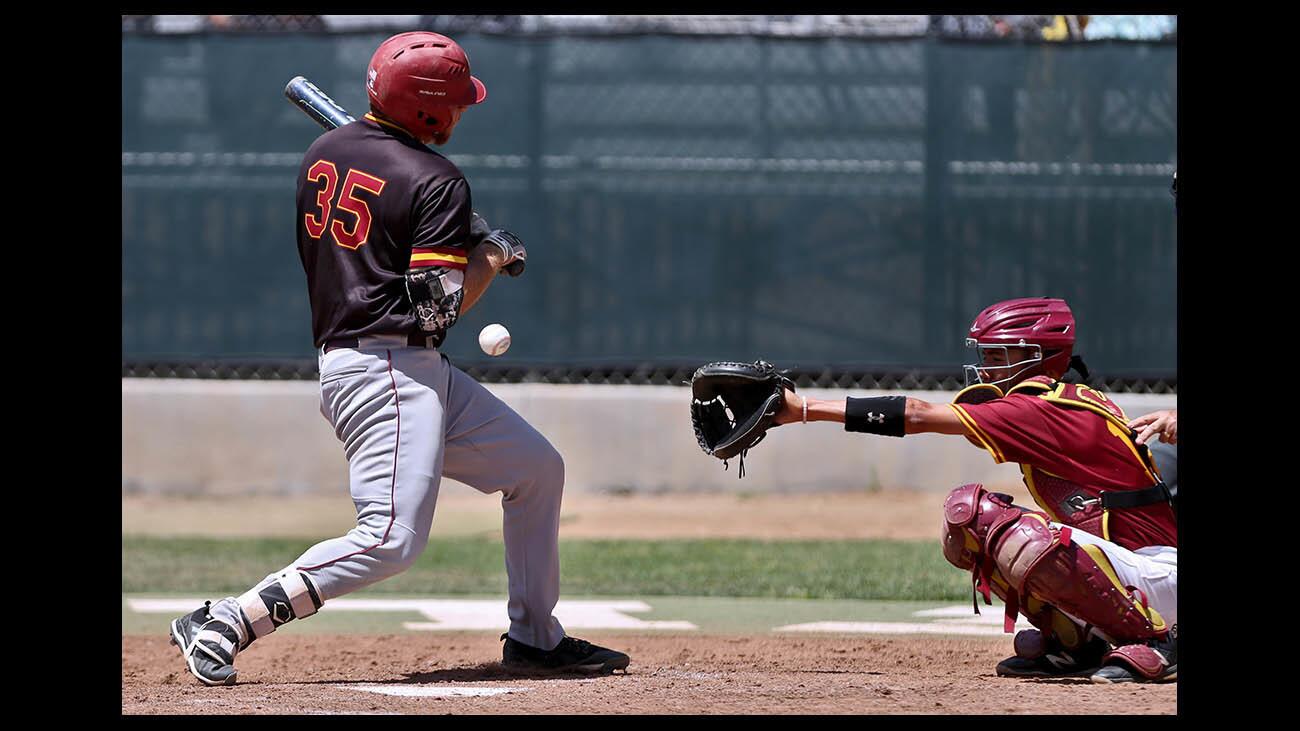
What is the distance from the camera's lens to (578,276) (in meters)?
10.8

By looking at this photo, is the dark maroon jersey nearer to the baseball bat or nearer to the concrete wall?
the baseball bat

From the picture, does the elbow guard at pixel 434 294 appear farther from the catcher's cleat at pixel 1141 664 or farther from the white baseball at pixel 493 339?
the catcher's cleat at pixel 1141 664

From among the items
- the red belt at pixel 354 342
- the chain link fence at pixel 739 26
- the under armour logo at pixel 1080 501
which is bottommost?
the under armour logo at pixel 1080 501

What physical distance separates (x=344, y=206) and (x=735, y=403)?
1.30 m

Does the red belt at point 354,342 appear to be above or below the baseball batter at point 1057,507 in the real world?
above

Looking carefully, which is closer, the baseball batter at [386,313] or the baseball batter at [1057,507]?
the baseball batter at [386,313]

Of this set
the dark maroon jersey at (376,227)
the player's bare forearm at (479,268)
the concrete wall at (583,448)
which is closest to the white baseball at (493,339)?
the player's bare forearm at (479,268)

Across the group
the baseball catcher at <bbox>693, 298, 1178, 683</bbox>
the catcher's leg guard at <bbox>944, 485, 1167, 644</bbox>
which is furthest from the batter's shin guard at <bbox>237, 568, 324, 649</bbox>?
the catcher's leg guard at <bbox>944, 485, 1167, 644</bbox>

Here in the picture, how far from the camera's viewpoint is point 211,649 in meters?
4.54

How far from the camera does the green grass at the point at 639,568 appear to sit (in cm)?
780

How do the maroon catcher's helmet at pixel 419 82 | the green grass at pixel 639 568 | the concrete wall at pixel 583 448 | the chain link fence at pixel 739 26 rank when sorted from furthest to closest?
the chain link fence at pixel 739 26 → the concrete wall at pixel 583 448 → the green grass at pixel 639 568 → the maroon catcher's helmet at pixel 419 82

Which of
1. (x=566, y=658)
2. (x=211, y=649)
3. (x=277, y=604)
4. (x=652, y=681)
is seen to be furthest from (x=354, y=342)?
(x=652, y=681)

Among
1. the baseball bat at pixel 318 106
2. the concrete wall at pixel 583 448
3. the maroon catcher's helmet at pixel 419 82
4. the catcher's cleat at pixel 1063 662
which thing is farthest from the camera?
the concrete wall at pixel 583 448

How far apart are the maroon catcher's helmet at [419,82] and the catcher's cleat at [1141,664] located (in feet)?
8.46
